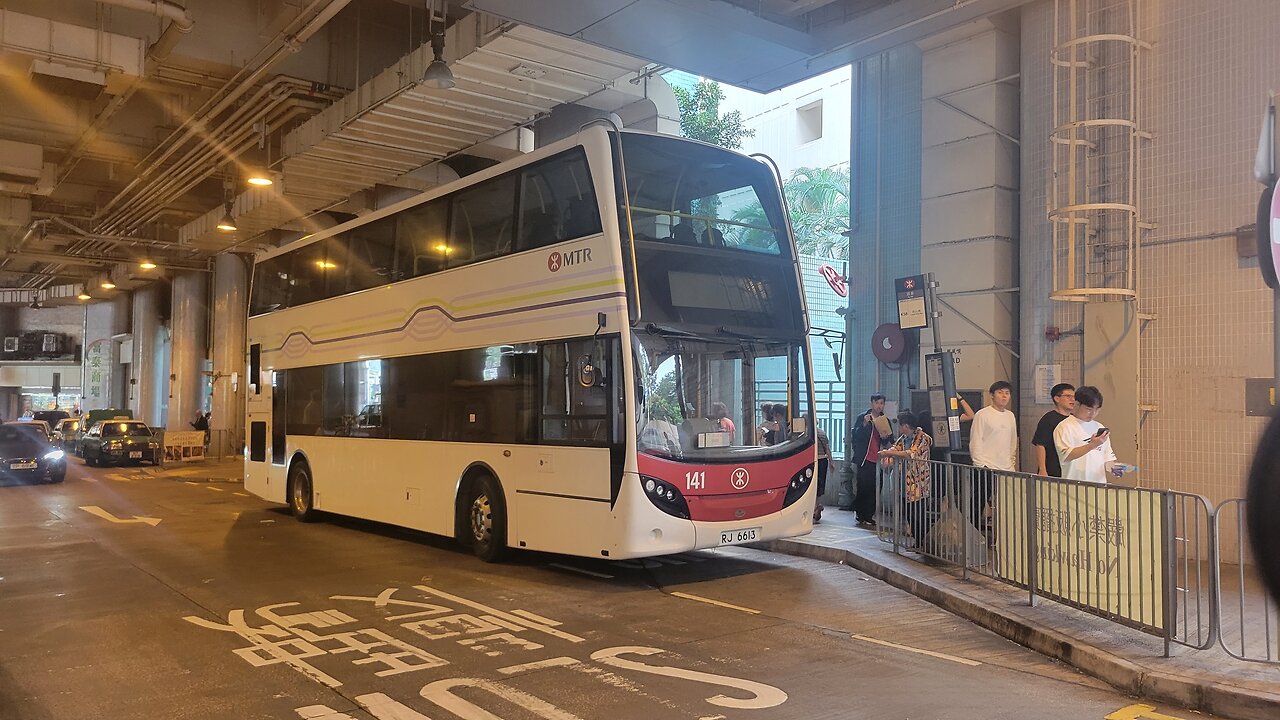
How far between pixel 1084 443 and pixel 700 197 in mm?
4440

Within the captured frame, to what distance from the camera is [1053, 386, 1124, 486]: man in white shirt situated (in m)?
8.25

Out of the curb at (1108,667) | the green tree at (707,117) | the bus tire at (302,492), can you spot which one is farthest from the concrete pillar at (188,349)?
the curb at (1108,667)

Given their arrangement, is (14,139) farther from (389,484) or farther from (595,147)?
(595,147)

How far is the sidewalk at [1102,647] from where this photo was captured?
18.1 ft

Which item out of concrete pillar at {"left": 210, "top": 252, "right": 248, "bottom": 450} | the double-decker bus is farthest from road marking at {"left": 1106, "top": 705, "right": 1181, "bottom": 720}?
concrete pillar at {"left": 210, "top": 252, "right": 248, "bottom": 450}

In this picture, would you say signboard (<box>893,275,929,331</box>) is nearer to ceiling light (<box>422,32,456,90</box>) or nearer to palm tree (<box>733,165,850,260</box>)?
ceiling light (<box>422,32,456,90</box>)

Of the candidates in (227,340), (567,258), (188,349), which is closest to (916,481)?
(567,258)

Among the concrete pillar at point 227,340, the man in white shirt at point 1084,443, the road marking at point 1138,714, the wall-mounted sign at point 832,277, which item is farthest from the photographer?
the concrete pillar at point 227,340

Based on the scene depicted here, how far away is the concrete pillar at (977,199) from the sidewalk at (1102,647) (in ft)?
12.3

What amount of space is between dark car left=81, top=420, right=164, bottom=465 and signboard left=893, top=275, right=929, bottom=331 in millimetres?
24286

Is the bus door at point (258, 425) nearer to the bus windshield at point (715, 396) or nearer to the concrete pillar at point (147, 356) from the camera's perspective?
the bus windshield at point (715, 396)

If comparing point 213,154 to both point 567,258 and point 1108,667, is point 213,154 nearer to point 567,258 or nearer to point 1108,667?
point 567,258

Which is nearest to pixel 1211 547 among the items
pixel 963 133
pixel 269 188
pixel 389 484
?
pixel 963 133

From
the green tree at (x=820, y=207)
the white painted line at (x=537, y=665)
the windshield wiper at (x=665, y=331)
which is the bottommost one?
the white painted line at (x=537, y=665)
